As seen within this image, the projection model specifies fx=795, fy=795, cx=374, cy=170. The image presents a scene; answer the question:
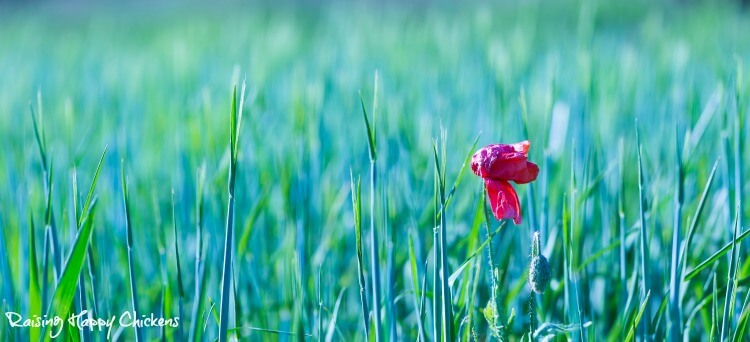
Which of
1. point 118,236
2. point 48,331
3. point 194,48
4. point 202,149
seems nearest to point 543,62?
point 194,48

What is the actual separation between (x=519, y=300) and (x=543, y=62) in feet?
4.78

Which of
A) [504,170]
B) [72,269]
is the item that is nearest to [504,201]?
[504,170]

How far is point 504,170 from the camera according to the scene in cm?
56

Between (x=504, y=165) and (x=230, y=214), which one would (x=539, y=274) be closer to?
(x=504, y=165)

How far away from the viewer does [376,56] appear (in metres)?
2.23

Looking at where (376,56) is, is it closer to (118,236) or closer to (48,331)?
(118,236)

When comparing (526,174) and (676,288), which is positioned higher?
(526,174)

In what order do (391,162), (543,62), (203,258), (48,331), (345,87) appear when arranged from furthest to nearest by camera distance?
1. (543,62)
2. (345,87)
3. (391,162)
4. (203,258)
5. (48,331)

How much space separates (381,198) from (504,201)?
269 millimetres

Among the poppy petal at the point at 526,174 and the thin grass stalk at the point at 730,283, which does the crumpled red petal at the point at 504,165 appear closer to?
the poppy petal at the point at 526,174

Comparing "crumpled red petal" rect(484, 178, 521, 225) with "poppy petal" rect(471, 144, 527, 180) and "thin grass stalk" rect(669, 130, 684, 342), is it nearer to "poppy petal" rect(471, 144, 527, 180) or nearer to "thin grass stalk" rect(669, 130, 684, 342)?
"poppy petal" rect(471, 144, 527, 180)

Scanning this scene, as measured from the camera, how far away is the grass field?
2.16 feet

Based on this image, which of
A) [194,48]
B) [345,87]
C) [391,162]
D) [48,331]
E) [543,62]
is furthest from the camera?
[194,48]

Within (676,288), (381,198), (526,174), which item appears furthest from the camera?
(381,198)
